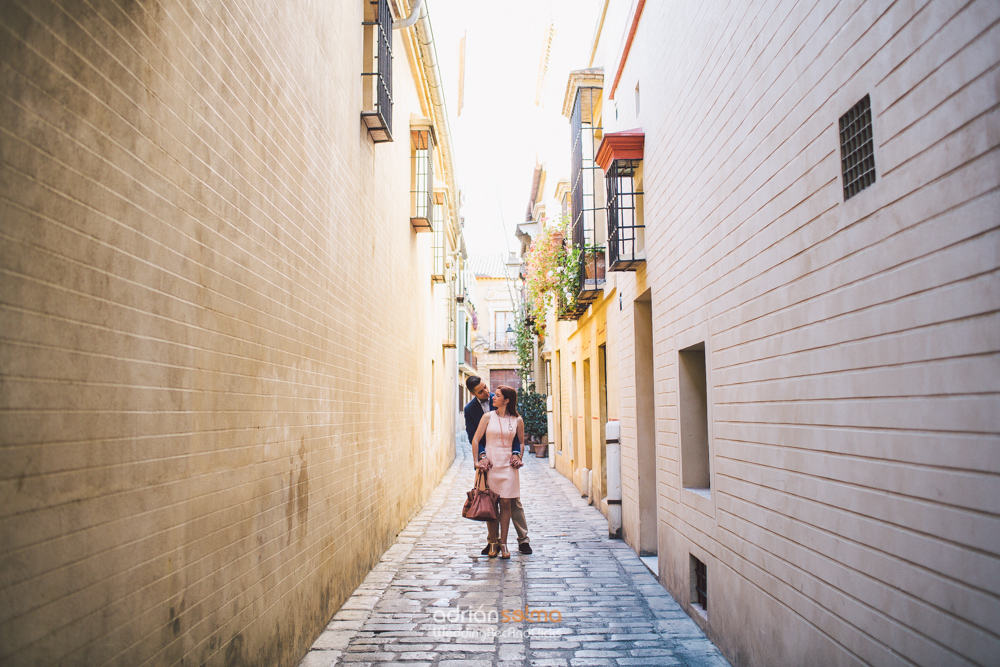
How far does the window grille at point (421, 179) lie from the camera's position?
419 inches

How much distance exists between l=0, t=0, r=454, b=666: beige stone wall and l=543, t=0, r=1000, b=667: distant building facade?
2.73 metres

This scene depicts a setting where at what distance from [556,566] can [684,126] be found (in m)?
4.42

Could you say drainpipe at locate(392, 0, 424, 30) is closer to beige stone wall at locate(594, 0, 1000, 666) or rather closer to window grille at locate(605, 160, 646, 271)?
window grille at locate(605, 160, 646, 271)

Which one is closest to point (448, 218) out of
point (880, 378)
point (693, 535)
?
point (693, 535)

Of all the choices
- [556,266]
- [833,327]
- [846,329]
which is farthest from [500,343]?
[846,329]

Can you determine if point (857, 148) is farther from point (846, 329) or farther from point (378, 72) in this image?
point (378, 72)

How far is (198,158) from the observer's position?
3.09 m

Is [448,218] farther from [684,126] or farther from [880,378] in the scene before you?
[880,378]

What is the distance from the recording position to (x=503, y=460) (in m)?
7.85

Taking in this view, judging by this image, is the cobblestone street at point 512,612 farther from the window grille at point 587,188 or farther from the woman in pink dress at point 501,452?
the window grille at point 587,188

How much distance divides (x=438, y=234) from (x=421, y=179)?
353cm

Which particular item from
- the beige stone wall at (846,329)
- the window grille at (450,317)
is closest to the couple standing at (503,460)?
the beige stone wall at (846,329)

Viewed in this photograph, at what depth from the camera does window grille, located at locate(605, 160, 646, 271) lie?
748 centimetres

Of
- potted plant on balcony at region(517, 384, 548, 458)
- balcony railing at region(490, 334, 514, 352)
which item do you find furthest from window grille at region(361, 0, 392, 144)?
balcony railing at region(490, 334, 514, 352)
